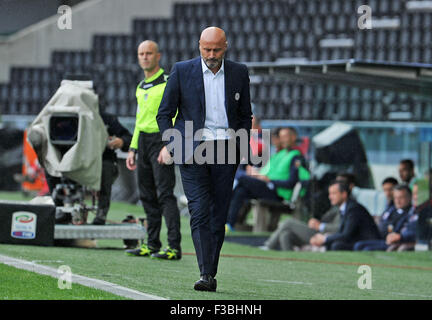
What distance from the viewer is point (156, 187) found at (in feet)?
30.8

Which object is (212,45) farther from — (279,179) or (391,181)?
(279,179)

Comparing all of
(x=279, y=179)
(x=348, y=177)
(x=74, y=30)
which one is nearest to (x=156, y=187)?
(x=348, y=177)

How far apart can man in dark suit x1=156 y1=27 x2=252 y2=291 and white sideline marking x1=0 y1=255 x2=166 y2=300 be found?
0.67 m

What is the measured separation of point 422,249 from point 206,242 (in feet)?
22.5

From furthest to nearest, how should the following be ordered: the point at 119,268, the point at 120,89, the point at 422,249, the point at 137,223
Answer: the point at 120,89 → the point at 422,249 → the point at 137,223 → the point at 119,268

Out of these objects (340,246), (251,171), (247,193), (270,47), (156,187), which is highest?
(270,47)

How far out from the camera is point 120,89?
28781 mm

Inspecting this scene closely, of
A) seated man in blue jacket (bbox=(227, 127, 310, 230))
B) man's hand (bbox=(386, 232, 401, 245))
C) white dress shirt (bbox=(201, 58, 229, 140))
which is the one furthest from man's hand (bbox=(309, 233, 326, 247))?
white dress shirt (bbox=(201, 58, 229, 140))

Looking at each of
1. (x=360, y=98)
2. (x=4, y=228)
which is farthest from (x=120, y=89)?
(x=4, y=228)

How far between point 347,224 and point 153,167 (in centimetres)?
421

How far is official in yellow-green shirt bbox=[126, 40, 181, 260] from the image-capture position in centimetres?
919

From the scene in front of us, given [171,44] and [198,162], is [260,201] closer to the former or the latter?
[198,162]

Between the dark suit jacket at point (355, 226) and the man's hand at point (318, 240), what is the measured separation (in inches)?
2.8

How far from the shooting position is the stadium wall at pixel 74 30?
102 feet
